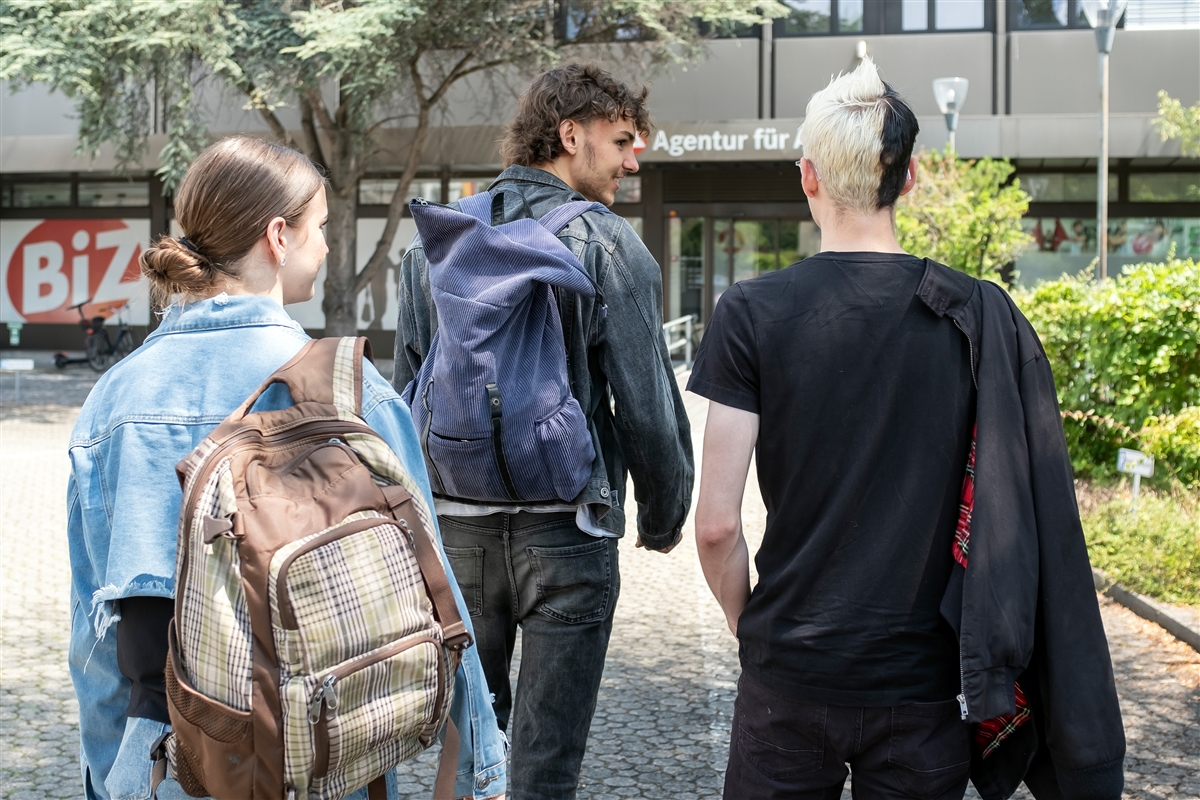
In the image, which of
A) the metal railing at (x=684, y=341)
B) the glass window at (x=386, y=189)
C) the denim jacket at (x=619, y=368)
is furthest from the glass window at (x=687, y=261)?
the denim jacket at (x=619, y=368)

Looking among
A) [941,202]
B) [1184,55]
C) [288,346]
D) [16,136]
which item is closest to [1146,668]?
[288,346]

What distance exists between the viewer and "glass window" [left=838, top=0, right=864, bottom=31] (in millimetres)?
21984

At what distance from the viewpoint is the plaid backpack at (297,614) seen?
1603mm

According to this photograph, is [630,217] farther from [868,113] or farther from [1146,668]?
[868,113]

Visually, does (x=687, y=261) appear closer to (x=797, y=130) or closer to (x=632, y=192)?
(x=632, y=192)

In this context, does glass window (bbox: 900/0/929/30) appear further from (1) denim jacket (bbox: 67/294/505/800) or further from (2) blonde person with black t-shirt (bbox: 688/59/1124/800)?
Answer: (1) denim jacket (bbox: 67/294/505/800)

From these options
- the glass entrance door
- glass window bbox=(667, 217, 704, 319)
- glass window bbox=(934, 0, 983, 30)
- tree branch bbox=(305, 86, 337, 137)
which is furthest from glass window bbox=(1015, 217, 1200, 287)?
tree branch bbox=(305, 86, 337, 137)

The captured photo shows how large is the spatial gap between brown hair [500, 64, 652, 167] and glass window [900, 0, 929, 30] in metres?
20.4

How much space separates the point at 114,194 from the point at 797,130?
51.1 ft

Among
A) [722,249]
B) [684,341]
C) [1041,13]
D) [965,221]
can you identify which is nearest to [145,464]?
[965,221]

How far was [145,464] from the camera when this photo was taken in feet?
5.86

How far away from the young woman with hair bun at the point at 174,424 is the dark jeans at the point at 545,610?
2.45ft

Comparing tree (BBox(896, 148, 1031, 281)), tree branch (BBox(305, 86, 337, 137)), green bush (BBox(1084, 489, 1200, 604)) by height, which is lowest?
green bush (BBox(1084, 489, 1200, 604))

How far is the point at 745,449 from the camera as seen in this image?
83.5 inches
